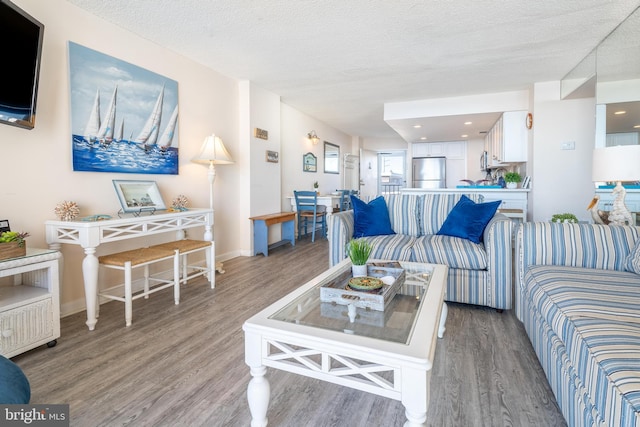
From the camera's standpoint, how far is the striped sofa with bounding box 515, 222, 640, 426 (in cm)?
95

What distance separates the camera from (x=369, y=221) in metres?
3.21

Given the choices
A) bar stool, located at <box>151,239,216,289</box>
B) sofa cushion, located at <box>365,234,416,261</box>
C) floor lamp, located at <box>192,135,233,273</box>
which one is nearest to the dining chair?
floor lamp, located at <box>192,135,233,273</box>

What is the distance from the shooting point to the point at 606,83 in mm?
3508

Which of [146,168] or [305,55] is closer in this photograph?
[146,168]

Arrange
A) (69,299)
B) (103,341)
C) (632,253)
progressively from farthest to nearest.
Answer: (69,299)
(103,341)
(632,253)

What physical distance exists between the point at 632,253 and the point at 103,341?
10.4 feet

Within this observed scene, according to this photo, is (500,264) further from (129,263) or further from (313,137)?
(313,137)

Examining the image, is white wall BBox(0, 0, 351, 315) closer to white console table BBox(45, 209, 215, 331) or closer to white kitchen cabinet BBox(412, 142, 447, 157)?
white console table BBox(45, 209, 215, 331)

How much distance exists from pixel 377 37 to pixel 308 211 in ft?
11.0

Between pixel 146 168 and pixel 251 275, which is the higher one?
pixel 146 168

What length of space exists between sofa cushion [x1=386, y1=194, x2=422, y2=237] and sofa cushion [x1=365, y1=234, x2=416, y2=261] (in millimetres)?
316

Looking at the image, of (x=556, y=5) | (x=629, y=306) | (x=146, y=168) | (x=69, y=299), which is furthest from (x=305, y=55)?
(x=629, y=306)

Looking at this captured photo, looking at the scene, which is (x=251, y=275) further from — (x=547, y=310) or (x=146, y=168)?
(x=547, y=310)

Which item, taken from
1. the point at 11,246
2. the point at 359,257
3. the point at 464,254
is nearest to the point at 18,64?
the point at 11,246
